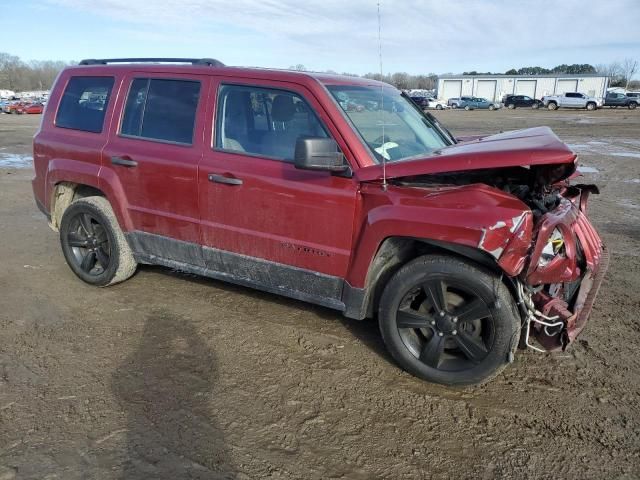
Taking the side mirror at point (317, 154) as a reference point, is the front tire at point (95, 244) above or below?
below

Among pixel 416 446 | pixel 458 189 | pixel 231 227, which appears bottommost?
pixel 416 446

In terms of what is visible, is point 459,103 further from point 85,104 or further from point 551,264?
point 551,264

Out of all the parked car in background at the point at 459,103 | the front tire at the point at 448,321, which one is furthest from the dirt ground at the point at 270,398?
the parked car in background at the point at 459,103

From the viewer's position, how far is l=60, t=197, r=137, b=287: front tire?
4594mm

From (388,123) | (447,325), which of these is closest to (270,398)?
(447,325)

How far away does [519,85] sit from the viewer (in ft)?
235

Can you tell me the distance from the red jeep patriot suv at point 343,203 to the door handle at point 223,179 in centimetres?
1

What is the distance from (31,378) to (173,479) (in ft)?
4.89

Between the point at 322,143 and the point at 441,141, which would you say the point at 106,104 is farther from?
the point at 441,141

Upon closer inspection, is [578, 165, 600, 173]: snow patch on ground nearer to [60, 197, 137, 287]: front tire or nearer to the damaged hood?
the damaged hood

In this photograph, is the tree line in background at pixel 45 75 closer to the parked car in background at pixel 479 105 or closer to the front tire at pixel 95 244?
the parked car in background at pixel 479 105

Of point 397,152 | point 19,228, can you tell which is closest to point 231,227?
point 397,152

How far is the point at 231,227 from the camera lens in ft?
12.7

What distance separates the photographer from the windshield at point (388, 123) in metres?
3.53
